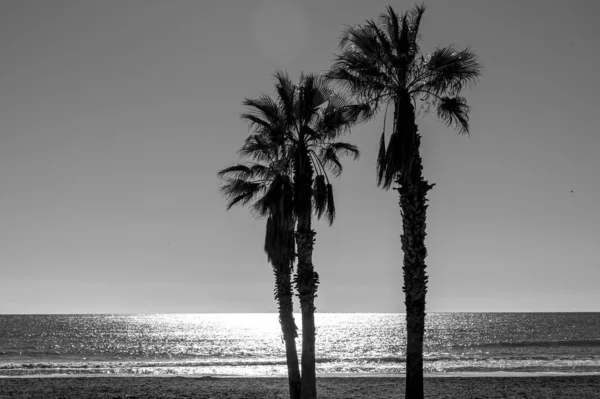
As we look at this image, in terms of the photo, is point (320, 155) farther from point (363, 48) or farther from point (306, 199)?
point (363, 48)

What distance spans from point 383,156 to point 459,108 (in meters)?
2.69

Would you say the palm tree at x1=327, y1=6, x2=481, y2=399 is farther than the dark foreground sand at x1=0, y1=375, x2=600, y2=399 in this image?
No

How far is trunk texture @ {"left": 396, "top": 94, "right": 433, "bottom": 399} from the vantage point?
17.5 metres

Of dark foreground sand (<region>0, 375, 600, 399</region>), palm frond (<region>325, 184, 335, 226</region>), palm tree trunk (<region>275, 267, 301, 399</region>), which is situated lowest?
dark foreground sand (<region>0, 375, 600, 399</region>)

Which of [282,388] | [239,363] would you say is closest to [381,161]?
[282,388]

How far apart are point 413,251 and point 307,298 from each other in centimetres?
394

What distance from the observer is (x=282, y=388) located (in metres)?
34.8

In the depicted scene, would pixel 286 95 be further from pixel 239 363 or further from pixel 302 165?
pixel 239 363

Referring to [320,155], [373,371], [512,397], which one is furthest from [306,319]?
[373,371]

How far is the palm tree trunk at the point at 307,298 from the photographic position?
1967cm

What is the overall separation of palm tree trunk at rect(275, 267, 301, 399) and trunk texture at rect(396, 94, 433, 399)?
15.9ft

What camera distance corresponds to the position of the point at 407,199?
59.1 ft

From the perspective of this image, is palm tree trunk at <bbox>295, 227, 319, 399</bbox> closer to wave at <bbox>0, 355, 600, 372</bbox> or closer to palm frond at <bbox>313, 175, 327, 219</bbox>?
palm frond at <bbox>313, 175, 327, 219</bbox>

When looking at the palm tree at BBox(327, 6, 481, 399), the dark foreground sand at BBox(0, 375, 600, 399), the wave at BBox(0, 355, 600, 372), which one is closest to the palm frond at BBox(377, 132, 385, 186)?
the palm tree at BBox(327, 6, 481, 399)
